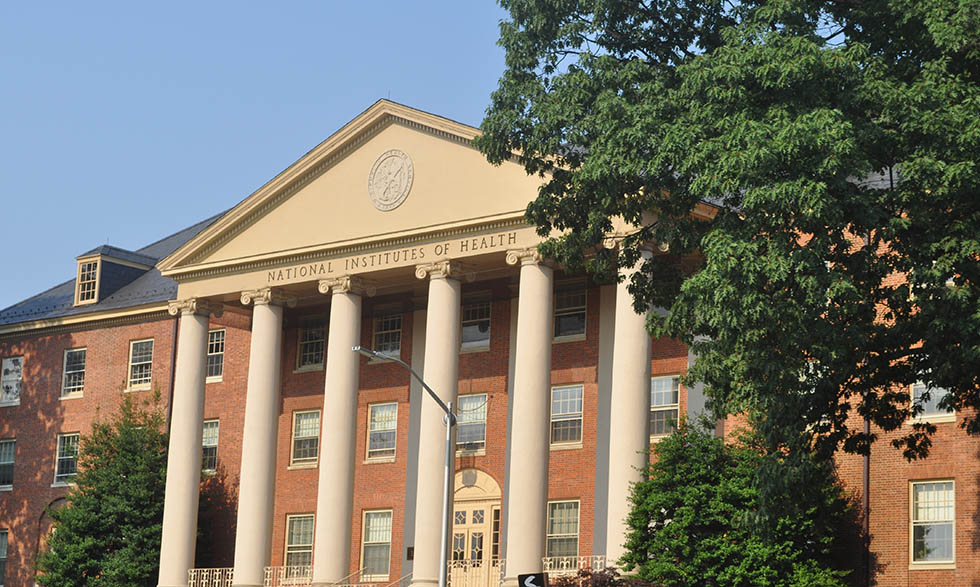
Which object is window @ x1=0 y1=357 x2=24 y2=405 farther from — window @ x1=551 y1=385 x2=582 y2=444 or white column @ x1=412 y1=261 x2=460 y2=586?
window @ x1=551 y1=385 x2=582 y2=444

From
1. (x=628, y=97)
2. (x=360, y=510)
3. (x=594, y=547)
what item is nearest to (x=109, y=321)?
(x=360, y=510)

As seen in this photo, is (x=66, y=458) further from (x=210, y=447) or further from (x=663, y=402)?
(x=663, y=402)

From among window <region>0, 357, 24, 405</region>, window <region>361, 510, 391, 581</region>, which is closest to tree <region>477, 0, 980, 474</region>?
window <region>361, 510, 391, 581</region>

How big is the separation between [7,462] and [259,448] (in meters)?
18.6

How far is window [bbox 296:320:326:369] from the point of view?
5031 cm

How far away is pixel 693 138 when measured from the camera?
23.5 metres

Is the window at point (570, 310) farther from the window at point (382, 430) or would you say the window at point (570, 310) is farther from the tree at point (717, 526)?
the tree at point (717, 526)

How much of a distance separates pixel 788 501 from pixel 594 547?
15568 mm

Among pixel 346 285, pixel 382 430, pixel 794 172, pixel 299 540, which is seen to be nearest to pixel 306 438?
pixel 382 430

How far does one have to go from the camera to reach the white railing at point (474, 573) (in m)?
43.5

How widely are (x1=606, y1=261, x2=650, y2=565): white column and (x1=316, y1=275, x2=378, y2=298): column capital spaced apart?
953 centimetres

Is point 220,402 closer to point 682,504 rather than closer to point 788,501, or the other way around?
point 682,504

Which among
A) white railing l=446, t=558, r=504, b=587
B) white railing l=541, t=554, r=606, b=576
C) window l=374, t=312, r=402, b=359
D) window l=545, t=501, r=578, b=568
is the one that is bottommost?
white railing l=446, t=558, r=504, b=587

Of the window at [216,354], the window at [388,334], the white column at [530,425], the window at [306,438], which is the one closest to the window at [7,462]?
the window at [216,354]
